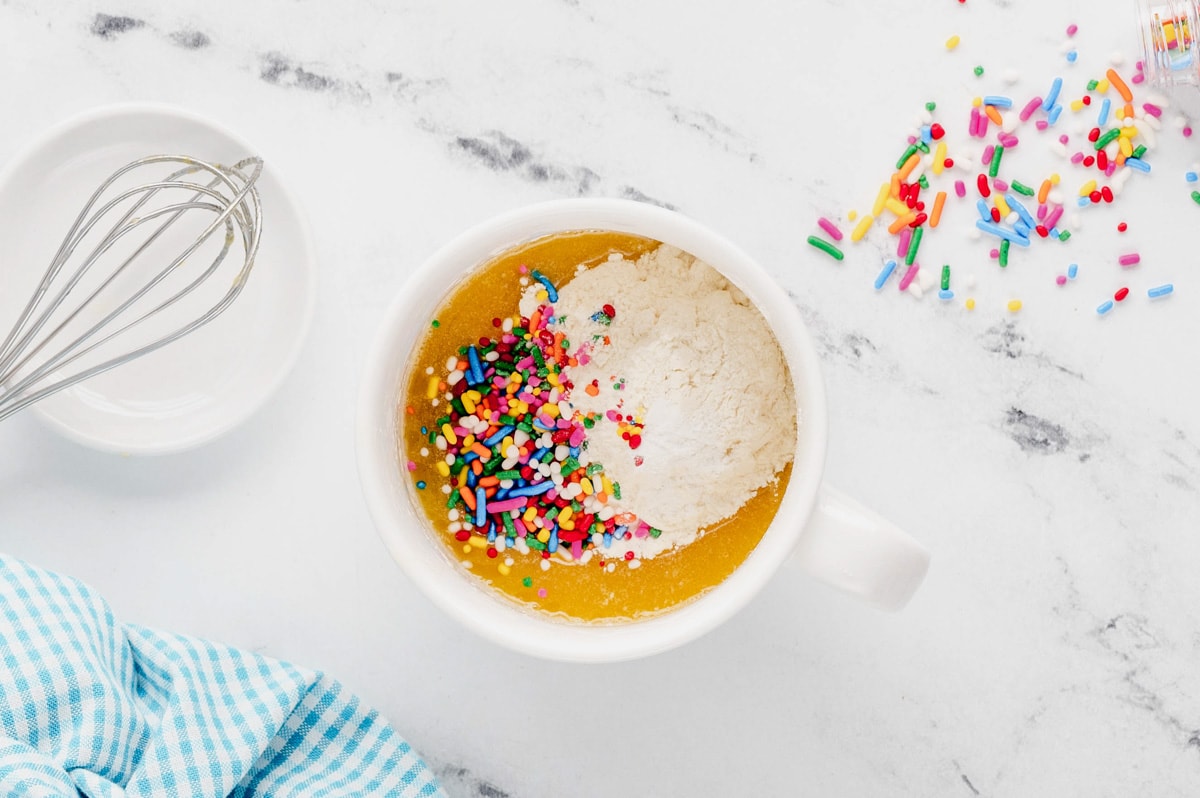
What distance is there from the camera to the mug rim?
0.65 metres

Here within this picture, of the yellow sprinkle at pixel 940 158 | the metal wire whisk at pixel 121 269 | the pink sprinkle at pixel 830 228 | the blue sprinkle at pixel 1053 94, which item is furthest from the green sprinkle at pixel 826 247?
the metal wire whisk at pixel 121 269

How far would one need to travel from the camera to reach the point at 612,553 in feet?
2.46

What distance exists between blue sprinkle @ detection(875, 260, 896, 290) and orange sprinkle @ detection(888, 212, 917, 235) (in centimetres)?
3

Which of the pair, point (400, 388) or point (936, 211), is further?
point (936, 211)

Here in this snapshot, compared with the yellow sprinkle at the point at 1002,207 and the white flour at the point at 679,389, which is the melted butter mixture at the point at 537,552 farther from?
the yellow sprinkle at the point at 1002,207

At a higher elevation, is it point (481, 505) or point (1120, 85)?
point (1120, 85)

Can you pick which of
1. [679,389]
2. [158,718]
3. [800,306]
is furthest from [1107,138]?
[158,718]

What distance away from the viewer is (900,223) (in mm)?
835

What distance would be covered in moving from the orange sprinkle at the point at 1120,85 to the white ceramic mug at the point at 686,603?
41cm

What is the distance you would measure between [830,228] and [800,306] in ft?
0.22

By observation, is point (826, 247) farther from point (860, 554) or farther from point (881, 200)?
point (860, 554)

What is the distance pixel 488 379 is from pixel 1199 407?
1.94ft

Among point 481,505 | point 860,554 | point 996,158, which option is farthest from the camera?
point 996,158

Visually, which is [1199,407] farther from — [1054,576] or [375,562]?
[375,562]
